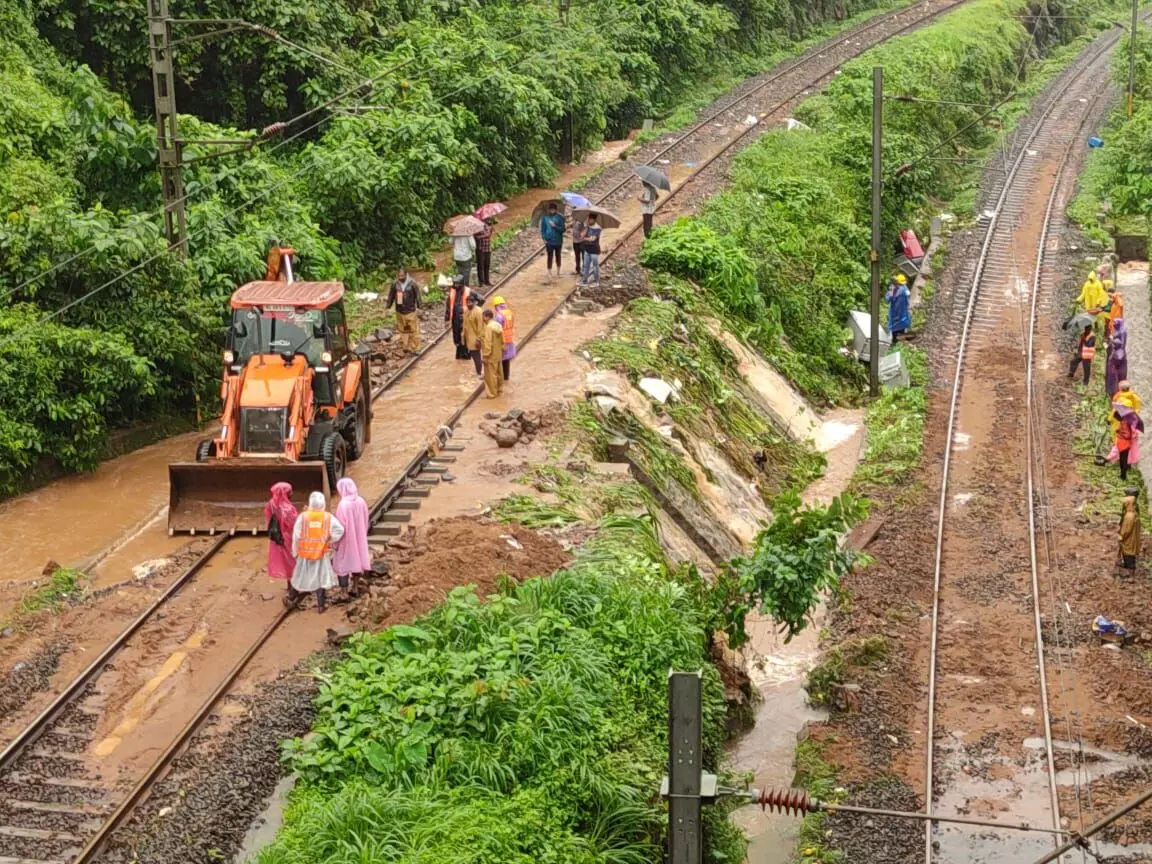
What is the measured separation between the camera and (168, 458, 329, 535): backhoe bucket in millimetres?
17656

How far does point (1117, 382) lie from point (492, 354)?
481 inches

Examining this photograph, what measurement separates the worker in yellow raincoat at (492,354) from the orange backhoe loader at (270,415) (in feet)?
11.0

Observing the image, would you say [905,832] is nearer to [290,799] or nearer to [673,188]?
[290,799]

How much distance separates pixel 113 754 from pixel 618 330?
48.4 feet

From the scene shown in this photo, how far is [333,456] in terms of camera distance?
18.4 metres

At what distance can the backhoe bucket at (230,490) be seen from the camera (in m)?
17.7

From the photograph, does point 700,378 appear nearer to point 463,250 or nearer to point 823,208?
point 463,250

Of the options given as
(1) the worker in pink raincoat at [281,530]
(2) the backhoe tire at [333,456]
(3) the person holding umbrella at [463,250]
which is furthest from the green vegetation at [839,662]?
(3) the person holding umbrella at [463,250]

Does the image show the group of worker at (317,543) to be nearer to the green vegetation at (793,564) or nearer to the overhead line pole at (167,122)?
the green vegetation at (793,564)

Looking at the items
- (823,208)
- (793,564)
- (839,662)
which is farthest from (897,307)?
(793,564)

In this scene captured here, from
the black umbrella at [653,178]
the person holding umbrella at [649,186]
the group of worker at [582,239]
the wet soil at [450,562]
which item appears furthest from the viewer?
the person holding umbrella at [649,186]

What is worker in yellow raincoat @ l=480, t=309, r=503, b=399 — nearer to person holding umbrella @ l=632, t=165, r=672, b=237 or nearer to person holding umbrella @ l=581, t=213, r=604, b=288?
person holding umbrella @ l=581, t=213, r=604, b=288

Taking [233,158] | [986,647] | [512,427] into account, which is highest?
[233,158]

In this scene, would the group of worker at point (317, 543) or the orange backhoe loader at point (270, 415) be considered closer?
the group of worker at point (317, 543)
